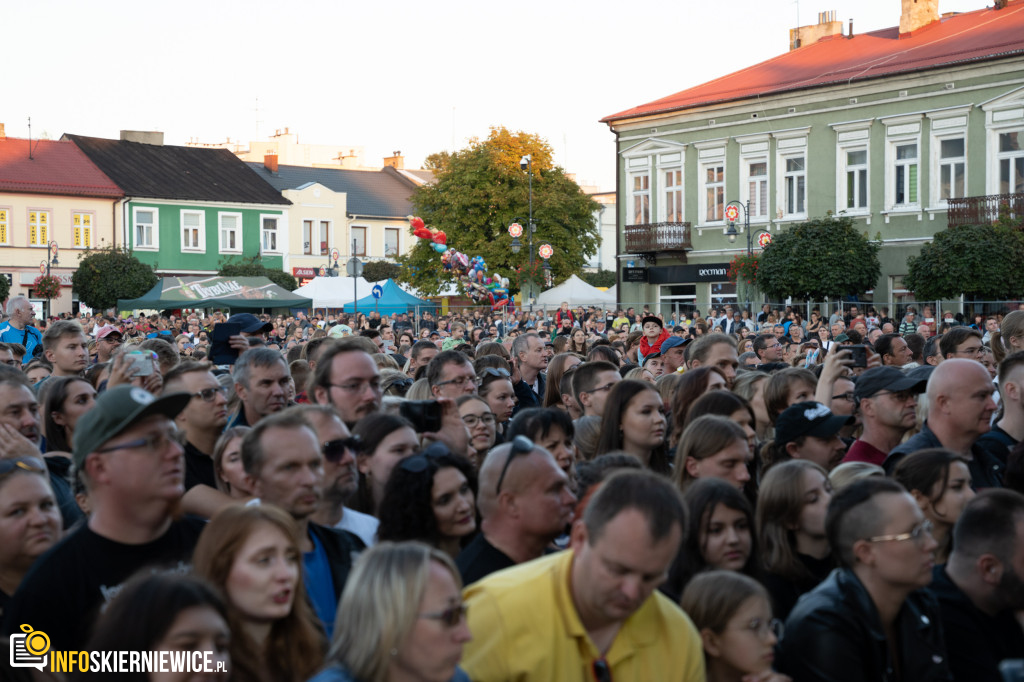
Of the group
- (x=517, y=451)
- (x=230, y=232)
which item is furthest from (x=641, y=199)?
(x=517, y=451)

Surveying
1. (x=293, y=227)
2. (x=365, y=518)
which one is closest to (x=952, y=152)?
(x=365, y=518)

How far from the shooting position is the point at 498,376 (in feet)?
25.8

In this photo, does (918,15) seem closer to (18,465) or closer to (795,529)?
(795,529)

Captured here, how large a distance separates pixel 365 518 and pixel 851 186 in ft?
106

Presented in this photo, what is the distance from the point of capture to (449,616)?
2.93m

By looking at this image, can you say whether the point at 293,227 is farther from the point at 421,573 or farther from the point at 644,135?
the point at 421,573

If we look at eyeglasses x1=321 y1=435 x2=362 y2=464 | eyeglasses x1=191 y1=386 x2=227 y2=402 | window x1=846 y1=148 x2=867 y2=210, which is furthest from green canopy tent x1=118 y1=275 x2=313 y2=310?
eyeglasses x1=321 y1=435 x2=362 y2=464

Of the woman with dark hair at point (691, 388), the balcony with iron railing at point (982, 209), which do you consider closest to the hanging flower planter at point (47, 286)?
the balcony with iron railing at point (982, 209)

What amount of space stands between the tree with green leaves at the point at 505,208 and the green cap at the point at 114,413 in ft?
146

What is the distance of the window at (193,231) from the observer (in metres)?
58.3

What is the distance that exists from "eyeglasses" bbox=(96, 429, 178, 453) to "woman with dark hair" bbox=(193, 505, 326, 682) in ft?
1.51

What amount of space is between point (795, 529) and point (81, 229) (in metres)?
55.4

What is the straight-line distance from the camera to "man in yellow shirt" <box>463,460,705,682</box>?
3.11 meters

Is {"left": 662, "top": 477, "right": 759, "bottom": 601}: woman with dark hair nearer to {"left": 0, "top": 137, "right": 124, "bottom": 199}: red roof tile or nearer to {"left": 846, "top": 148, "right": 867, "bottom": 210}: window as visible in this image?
{"left": 846, "top": 148, "right": 867, "bottom": 210}: window
